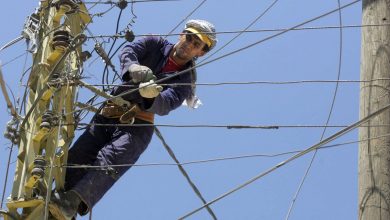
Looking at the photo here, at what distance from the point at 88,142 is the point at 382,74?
8.10 feet

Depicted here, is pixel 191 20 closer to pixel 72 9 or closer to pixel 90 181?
pixel 72 9

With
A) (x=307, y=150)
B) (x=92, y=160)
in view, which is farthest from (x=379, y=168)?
(x=92, y=160)

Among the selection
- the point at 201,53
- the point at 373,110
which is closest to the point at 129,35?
the point at 201,53

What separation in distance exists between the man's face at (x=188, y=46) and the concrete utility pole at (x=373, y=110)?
5.98ft

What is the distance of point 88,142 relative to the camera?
19.9 ft

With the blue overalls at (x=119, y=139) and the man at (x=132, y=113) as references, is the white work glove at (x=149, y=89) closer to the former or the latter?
the man at (x=132, y=113)

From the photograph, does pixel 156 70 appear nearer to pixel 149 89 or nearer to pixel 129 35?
pixel 129 35

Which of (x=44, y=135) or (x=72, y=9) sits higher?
(x=72, y=9)

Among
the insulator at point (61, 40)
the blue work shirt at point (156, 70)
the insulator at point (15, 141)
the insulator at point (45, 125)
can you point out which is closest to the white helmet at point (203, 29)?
the blue work shirt at point (156, 70)

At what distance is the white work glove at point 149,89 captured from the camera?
550 centimetres

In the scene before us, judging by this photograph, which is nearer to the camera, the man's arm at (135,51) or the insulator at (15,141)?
the insulator at (15,141)

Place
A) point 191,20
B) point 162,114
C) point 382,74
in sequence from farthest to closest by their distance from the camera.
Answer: point 191,20 < point 162,114 < point 382,74

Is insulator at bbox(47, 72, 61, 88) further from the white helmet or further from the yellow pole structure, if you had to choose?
the white helmet

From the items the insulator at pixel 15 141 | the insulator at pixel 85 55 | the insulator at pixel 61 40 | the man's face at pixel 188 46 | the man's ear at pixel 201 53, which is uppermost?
the insulator at pixel 85 55
